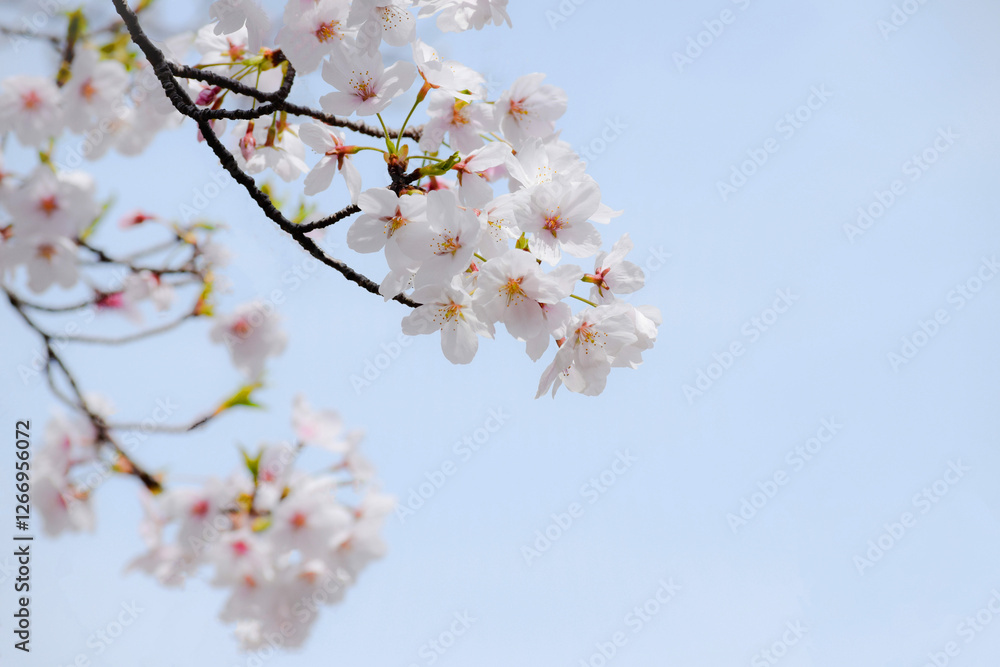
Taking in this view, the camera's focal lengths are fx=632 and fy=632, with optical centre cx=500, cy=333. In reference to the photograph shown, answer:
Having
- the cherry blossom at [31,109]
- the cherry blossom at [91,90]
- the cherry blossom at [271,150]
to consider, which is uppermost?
the cherry blossom at [271,150]

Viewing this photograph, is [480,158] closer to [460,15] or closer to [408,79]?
[408,79]

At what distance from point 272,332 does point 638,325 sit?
8.09 feet

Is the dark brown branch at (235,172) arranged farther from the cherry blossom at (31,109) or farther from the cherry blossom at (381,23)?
the cherry blossom at (31,109)

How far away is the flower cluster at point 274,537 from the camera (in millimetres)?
2008

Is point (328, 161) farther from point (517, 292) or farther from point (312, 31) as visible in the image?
point (517, 292)

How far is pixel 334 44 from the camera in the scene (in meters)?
1.40

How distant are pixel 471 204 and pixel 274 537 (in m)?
1.31

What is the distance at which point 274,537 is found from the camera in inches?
78.0

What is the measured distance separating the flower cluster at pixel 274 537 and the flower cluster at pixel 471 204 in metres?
0.97

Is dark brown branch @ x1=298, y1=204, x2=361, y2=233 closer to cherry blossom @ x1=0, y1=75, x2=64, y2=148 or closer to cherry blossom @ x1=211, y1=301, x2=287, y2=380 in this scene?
cherry blossom @ x1=0, y1=75, x2=64, y2=148

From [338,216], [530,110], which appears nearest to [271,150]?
[338,216]

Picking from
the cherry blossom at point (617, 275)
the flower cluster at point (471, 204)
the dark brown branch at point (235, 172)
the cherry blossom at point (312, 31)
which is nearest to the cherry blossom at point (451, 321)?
the flower cluster at point (471, 204)

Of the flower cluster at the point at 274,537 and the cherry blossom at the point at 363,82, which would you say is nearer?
the cherry blossom at the point at 363,82

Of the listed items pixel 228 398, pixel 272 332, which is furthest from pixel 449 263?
pixel 272 332
